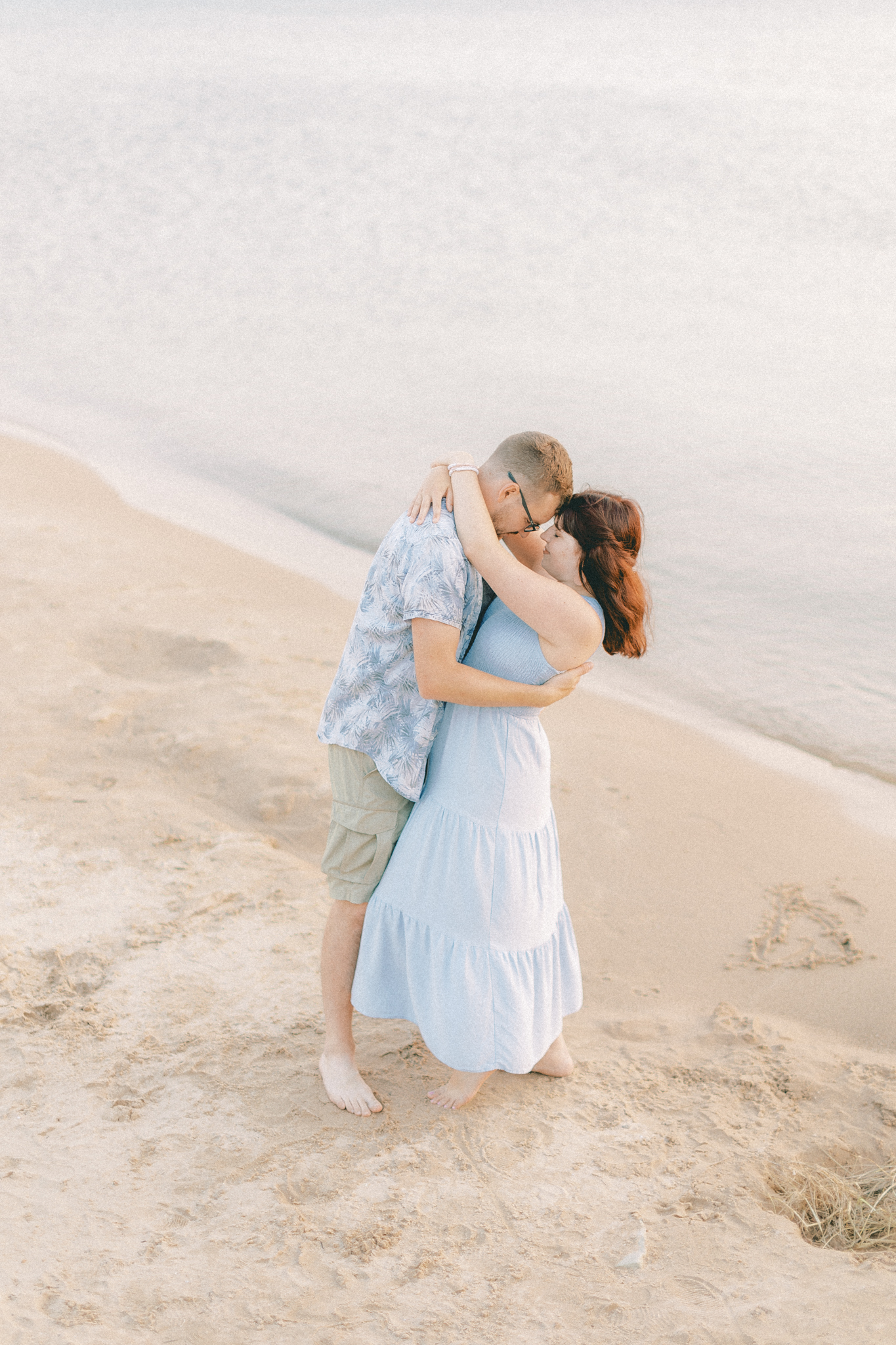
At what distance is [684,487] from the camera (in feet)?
30.7

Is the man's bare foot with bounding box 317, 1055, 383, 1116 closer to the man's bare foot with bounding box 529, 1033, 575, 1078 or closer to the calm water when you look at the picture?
the man's bare foot with bounding box 529, 1033, 575, 1078

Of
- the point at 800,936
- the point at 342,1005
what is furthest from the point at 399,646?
the point at 800,936

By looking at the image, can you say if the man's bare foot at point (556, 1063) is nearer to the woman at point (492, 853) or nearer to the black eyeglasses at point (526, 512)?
the woman at point (492, 853)

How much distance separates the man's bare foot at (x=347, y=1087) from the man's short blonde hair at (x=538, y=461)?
66.5 inches

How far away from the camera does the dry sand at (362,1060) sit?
2488 mm

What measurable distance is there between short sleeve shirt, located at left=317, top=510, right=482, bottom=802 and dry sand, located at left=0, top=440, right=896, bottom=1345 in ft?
3.32

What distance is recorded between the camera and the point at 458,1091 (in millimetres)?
3135

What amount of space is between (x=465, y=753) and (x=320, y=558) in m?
5.16

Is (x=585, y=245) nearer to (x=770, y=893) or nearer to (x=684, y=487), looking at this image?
(x=684, y=487)

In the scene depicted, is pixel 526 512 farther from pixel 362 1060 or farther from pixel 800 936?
pixel 800 936

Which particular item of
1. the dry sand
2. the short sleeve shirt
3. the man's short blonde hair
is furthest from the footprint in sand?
the man's short blonde hair

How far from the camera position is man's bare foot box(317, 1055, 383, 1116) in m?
3.09

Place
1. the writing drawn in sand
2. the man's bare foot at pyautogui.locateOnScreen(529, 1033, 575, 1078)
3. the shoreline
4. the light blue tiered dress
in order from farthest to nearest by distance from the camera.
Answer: the shoreline → the writing drawn in sand → the man's bare foot at pyautogui.locateOnScreen(529, 1033, 575, 1078) → the light blue tiered dress

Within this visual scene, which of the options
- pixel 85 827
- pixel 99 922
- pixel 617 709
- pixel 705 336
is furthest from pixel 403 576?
pixel 705 336
